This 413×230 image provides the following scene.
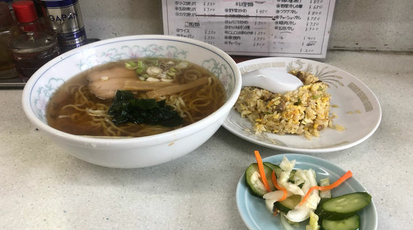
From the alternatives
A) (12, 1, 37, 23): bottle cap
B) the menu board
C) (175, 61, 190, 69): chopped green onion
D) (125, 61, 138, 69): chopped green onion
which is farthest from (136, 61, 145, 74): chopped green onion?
(12, 1, 37, 23): bottle cap

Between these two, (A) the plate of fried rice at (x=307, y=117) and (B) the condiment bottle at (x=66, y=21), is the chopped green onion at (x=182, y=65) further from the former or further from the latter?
(B) the condiment bottle at (x=66, y=21)

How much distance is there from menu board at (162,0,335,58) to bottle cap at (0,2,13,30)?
0.70 metres

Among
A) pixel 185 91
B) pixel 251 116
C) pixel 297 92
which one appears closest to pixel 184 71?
pixel 185 91

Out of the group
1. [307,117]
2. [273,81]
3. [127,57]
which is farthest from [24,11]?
[307,117]

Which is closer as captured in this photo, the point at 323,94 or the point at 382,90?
the point at 323,94

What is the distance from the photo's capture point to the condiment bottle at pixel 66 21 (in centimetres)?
143

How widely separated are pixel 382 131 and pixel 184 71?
0.79 metres

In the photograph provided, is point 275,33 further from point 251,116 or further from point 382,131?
point 382,131

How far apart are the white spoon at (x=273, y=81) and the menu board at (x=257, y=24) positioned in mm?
336

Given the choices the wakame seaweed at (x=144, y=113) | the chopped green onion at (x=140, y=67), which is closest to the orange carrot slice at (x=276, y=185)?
the wakame seaweed at (x=144, y=113)

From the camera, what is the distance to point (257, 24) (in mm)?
1515

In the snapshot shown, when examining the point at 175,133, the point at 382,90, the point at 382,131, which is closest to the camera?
the point at 175,133

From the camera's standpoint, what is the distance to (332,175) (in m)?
0.96

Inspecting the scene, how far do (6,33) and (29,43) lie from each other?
0.16m
